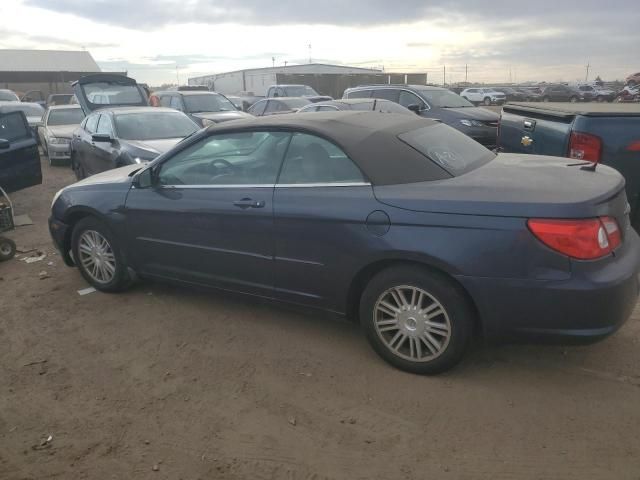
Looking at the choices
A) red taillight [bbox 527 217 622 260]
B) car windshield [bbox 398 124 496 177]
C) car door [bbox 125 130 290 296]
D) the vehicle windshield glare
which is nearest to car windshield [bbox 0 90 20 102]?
the vehicle windshield glare

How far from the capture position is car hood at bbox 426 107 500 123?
10.7 meters

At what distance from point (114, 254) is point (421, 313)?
9.29 feet

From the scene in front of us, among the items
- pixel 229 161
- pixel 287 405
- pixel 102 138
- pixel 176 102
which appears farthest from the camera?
pixel 176 102

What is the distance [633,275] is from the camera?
291 centimetres

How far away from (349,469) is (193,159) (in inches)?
104

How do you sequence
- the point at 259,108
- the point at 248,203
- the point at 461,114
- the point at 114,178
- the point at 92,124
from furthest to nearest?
1. the point at 259,108
2. the point at 461,114
3. the point at 92,124
4. the point at 114,178
5. the point at 248,203

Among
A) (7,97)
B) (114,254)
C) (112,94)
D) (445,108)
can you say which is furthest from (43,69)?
(114,254)

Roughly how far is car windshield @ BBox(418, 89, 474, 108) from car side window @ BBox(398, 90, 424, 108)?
173mm

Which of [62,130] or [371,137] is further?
[62,130]

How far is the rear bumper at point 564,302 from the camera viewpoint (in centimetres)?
276

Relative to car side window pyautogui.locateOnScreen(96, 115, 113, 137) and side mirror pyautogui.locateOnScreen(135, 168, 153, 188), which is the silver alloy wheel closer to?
side mirror pyautogui.locateOnScreen(135, 168, 153, 188)

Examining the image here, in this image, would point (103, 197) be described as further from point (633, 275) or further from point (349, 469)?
point (633, 275)

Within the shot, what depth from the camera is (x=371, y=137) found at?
3479mm

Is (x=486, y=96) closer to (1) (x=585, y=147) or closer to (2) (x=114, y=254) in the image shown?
(1) (x=585, y=147)
